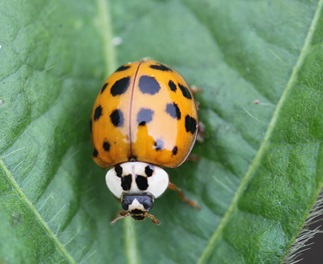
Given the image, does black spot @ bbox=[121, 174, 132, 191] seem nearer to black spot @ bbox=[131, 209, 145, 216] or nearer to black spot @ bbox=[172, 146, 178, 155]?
black spot @ bbox=[131, 209, 145, 216]

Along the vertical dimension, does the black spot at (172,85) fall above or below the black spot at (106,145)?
above

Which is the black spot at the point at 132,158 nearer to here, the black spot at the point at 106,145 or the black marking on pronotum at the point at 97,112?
the black spot at the point at 106,145

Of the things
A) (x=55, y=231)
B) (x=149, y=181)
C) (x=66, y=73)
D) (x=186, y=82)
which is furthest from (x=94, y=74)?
(x=55, y=231)

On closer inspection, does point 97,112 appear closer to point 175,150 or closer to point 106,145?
point 106,145

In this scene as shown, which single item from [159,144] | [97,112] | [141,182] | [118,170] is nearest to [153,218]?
[141,182]

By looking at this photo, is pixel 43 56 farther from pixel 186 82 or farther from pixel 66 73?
pixel 186 82

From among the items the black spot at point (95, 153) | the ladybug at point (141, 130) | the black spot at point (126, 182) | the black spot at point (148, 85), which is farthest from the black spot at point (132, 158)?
the black spot at point (148, 85)

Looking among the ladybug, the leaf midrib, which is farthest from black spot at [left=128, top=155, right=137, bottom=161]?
the leaf midrib
